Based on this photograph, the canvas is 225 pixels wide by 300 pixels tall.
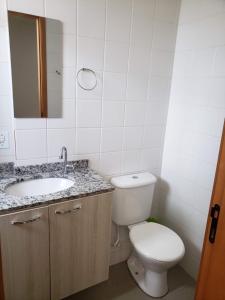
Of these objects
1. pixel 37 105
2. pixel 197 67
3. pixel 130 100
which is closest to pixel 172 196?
pixel 130 100

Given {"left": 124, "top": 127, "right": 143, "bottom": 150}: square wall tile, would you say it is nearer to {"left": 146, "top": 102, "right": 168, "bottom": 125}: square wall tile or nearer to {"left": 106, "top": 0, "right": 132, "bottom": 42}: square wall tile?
{"left": 146, "top": 102, "right": 168, "bottom": 125}: square wall tile

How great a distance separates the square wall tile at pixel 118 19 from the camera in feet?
5.04

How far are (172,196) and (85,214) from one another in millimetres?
1009

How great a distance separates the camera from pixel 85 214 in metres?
1.33

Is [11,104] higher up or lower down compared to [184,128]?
higher up

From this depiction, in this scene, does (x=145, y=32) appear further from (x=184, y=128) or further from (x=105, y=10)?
(x=184, y=128)

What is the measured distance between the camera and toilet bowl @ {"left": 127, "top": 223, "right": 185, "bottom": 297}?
1.53 m

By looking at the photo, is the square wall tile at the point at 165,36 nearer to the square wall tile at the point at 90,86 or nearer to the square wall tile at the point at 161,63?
the square wall tile at the point at 161,63

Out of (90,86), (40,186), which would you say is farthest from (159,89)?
(40,186)

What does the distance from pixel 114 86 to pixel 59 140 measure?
1.86 ft

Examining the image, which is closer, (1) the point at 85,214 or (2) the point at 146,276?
(1) the point at 85,214

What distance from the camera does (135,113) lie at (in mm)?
1841

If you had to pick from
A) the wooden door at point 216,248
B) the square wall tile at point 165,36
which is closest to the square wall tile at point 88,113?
the square wall tile at point 165,36

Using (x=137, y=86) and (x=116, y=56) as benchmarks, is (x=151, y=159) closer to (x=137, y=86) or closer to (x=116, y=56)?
Answer: (x=137, y=86)
